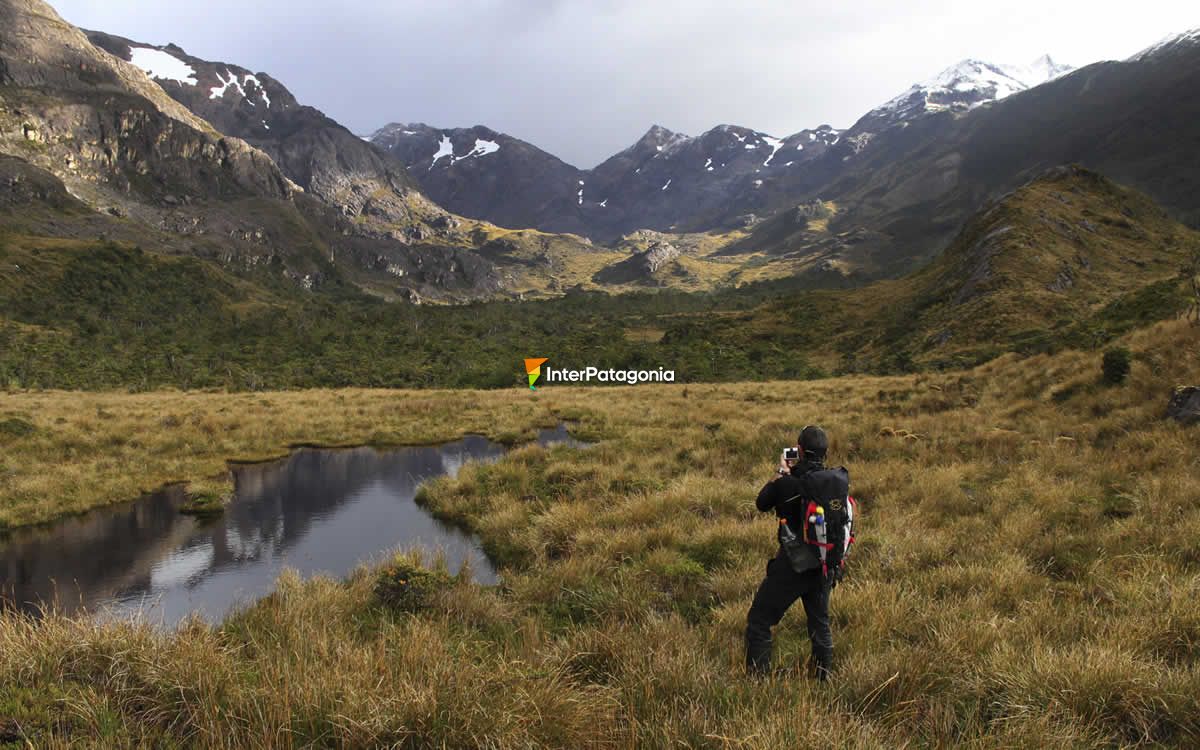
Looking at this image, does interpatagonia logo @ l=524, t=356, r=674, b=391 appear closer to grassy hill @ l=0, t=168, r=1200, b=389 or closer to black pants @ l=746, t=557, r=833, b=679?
grassy hill @ l=0, t=168, r=1200, b=389

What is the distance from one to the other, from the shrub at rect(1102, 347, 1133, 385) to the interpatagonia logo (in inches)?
1661

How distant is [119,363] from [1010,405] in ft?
293

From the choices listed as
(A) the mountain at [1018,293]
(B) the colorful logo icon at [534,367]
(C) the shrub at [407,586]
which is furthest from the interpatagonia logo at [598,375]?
(C) the shrub at [407,586]

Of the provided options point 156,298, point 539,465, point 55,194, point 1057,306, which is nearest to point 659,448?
point 539,465

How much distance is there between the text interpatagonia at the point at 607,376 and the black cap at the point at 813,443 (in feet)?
171

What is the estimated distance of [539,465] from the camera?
58.0ft

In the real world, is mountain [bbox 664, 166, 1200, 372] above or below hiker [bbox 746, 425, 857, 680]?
above

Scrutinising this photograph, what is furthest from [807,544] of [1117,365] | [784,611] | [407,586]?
[1117,365]

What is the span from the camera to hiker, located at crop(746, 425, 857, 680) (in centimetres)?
529

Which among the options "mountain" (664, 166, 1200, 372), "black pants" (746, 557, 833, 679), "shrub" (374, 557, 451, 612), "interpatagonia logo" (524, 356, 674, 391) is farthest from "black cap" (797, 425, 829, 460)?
"interpatagonia logo" (524, 356, 674, 391)

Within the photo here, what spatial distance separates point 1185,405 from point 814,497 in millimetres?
13069

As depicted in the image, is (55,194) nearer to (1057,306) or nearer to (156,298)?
(156,298)

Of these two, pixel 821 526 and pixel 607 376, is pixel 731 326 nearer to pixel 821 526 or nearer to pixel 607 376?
pixel 607 376

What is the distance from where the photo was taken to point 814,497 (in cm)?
530
